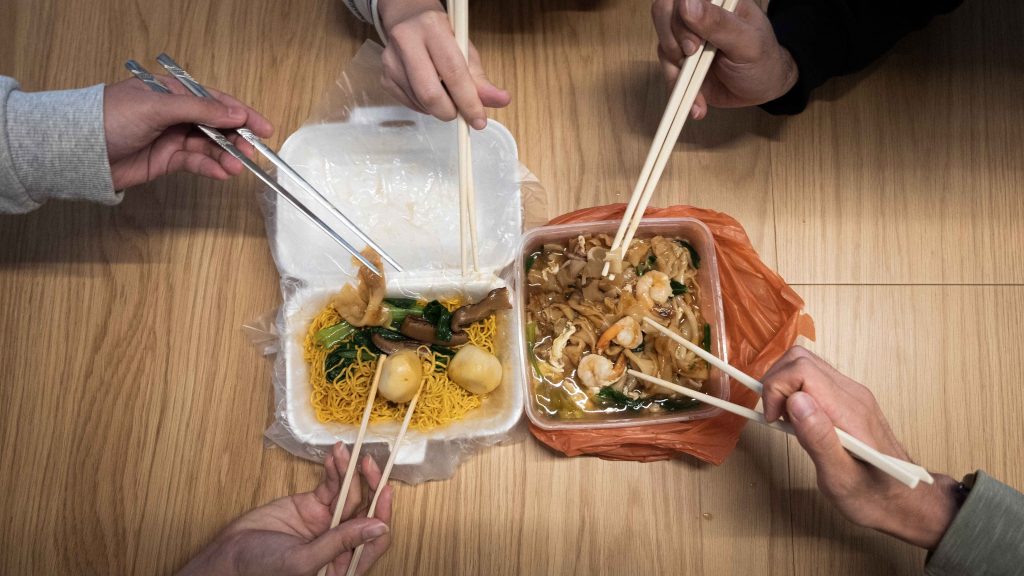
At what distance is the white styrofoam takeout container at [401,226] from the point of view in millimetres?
1454

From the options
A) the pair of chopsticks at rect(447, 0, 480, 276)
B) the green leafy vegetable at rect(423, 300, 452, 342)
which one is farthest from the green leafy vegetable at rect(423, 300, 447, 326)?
the pair of chopsticks at rect(447, 0, 480, 276)

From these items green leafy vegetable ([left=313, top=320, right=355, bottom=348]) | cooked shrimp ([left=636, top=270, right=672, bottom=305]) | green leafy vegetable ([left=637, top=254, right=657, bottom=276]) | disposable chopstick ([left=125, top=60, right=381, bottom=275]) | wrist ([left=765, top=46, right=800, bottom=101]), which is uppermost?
wrist ([left=765, top=46, right=800, bottom=101])

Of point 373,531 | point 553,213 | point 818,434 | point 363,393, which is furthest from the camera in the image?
point 553,213

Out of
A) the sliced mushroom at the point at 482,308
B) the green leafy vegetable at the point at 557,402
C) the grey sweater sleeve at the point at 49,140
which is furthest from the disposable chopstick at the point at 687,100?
the grey sweater sleeve at the point at 49,140

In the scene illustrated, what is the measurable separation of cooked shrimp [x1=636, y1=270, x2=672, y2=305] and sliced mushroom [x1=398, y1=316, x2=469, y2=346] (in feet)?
1.42

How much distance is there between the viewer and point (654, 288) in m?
1.47

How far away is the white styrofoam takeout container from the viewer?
4.77 ft

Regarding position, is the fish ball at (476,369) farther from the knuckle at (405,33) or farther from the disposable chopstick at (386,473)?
the knuckle at (405,33)

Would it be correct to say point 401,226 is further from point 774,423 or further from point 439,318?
point 774,423

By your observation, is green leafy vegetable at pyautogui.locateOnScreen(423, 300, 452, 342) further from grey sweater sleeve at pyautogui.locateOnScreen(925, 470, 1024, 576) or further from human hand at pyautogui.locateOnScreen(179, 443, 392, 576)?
grey sweater sleeve at pyautogui.locateOnScreen(925, 470, 1024, 576)

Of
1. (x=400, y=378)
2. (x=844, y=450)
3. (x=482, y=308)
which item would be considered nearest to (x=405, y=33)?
(x=482, y=308)

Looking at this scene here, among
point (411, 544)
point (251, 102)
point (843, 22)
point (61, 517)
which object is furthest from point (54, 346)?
point (843, 22)

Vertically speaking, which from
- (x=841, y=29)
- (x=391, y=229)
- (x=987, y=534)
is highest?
(x=841, y=29)

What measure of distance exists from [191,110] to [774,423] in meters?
1.31
